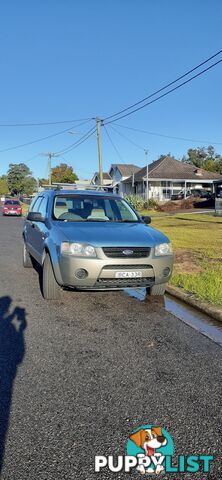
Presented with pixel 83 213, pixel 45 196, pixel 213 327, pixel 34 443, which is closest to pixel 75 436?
pixel 34 443

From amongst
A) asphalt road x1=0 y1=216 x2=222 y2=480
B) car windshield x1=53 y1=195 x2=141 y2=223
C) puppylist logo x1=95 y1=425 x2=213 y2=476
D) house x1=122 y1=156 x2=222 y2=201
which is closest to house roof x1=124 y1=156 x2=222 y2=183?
house x1=122 y1=156 x2=222 y2=201

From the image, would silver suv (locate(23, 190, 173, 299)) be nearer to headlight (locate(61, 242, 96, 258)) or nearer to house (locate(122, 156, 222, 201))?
headlight (locate(61, 242, 96, 258))

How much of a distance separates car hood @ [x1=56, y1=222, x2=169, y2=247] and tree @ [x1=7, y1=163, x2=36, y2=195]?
126 meters

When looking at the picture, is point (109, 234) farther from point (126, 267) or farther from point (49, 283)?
point (49, 283)

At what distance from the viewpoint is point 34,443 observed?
8.05ft

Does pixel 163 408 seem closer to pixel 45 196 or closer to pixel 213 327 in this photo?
pixel 213 327

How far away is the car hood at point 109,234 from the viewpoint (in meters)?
5.20

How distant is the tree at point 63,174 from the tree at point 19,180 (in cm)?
3118

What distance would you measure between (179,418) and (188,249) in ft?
27.5

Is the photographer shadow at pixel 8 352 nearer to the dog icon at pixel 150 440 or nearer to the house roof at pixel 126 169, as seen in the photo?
the dog icon at pixel 150 440

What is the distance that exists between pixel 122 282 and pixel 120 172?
2240 inches

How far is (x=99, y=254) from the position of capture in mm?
5102

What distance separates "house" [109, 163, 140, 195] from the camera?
60406mm

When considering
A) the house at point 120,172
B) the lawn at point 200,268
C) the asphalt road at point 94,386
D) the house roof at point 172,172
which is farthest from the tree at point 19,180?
the asphalt road at point 94,386
